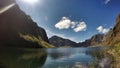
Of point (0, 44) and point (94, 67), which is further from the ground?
point (0, 44)

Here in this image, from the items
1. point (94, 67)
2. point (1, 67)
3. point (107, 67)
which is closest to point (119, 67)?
point (107, 67)

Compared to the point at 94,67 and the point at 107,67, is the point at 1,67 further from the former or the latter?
the point at 107,67

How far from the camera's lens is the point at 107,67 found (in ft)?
139

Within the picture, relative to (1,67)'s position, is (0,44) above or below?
above

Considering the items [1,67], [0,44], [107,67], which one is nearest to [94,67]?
[107,67]

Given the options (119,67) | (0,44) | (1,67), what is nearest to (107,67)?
(119,67)

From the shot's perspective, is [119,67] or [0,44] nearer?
[119,67]

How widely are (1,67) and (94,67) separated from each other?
915 inches

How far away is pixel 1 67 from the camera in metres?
40.8

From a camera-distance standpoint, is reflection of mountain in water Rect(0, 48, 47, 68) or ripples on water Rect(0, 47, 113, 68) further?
reflection of mountain in water Rect(0, 48, 47, 68)

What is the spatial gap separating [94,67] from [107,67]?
4.54 m

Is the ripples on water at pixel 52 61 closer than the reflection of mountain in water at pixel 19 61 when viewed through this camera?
Yes

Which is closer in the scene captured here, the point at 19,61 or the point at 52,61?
the point at 19,61

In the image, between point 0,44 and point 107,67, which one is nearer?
point 107,67
